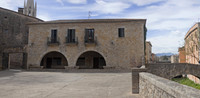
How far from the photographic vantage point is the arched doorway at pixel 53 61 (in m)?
23.4

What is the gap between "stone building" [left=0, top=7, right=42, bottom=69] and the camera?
22.6 m

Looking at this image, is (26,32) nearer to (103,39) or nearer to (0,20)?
(0,20)

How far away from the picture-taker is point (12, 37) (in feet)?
82.5

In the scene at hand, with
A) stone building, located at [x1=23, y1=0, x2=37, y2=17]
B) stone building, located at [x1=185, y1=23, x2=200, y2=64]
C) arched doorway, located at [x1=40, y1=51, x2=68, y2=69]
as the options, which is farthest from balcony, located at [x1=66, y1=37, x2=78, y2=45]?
stone building, located at [x1=23, y1=0, x2=37, y2=17]

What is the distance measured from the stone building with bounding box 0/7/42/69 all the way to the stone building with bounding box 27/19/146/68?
9.94 feet

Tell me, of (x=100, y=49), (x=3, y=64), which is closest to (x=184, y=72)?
(x=100, y=49)

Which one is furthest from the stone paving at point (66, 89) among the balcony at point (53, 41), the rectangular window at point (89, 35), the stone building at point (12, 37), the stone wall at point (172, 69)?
the stone building at point (12, 37)

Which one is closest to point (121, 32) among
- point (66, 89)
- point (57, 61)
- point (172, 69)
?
point (172, 69)

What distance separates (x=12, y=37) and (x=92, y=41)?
12.9m

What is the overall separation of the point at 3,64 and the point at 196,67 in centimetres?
2233

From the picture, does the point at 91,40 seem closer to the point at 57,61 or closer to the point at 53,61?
the point at 57,61

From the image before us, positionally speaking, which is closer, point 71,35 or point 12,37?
point 71,35

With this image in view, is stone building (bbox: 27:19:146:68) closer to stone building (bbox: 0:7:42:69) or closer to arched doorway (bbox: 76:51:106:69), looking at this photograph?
arched doorway (bbox: 76:51:106:69)

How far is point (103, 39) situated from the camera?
2034cm
